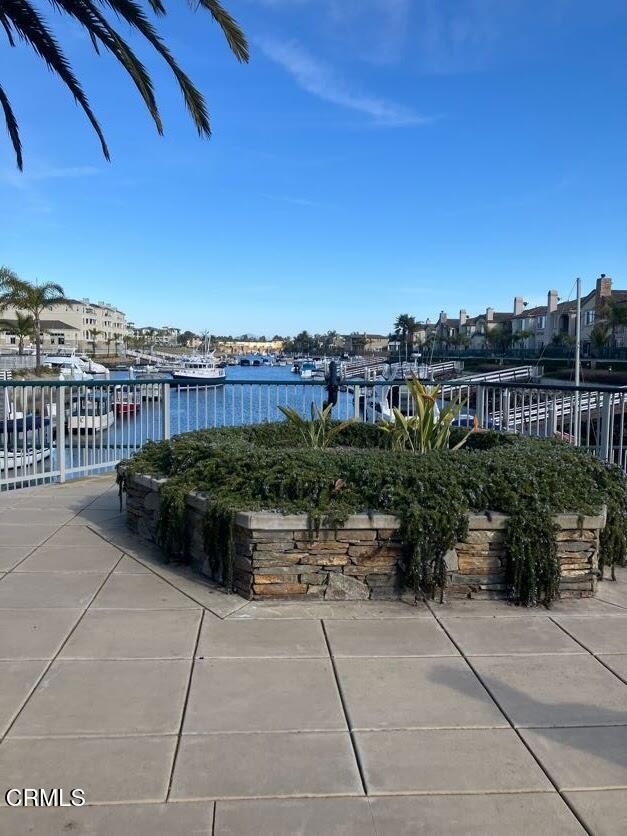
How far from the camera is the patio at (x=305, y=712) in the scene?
8.52ft

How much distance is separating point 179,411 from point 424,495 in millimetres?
5785

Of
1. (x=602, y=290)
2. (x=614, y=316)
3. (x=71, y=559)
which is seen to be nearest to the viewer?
(x=71, y=559)

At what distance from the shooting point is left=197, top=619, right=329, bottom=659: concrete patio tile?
398cm

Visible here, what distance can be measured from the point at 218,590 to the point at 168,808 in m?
2.38

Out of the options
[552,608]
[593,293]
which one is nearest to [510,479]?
[552,608]

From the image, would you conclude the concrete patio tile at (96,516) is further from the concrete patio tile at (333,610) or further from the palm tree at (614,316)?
the palm tree at (614,316)

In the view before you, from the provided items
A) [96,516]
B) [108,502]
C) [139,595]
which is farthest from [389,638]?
[108,502]

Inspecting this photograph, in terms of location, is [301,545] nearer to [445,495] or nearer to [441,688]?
[445,495]

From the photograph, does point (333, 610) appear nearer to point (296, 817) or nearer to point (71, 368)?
point (296, 817)

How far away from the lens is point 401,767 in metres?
2.88

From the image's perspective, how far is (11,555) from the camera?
5848mm

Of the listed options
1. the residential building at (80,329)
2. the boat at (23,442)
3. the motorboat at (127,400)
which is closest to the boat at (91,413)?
the motorboat at (127,400)

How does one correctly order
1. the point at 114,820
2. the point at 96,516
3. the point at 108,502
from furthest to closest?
the point at 108,502 → the point at 96,516 → the point at 114,820

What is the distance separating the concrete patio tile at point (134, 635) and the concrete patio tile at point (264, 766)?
3.17 ft
